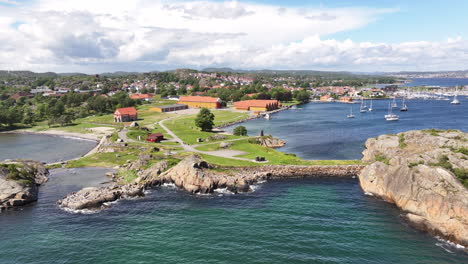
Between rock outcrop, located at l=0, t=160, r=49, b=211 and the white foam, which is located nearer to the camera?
rock outcrop, located at l=0, t=160, r=49, b=211

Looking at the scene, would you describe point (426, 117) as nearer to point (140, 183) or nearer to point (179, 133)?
point (179, 133)

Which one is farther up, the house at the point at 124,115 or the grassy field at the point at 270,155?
the house at the point at 124,115

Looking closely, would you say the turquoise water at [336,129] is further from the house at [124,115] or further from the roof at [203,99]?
the house at [124,115]

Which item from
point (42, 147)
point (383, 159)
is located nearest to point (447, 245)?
point (383, 159)

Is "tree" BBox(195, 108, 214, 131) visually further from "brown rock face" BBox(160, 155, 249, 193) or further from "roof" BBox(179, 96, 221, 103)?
"roof" BBox(179, 96, 221, 103)

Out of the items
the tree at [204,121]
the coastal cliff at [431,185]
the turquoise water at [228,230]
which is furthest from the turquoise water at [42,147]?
the coastal cliff at [431,185]

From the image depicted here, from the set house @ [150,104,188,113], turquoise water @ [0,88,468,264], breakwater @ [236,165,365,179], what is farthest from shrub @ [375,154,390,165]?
house @ [150,104,188,113]
